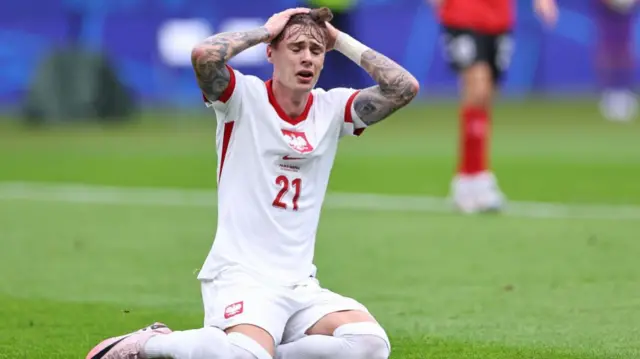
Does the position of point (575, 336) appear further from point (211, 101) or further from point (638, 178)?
point (638, 178)

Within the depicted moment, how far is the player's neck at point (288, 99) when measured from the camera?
21.1 ft

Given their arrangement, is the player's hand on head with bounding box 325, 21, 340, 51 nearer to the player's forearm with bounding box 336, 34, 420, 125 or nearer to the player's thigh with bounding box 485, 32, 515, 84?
the player's forearm with bounding box 336, 34, 420, 125

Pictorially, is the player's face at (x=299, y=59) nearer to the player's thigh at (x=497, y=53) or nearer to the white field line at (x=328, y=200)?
the white field line at (x=328, y=200)

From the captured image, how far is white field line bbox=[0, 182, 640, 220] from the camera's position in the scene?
12.5 metres

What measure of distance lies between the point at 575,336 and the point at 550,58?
62.4 ft

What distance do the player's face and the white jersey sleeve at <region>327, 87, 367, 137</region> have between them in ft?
0.87

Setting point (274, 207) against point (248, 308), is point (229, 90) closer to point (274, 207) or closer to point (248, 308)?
point (274, 207)

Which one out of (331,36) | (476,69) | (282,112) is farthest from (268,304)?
(476,69)

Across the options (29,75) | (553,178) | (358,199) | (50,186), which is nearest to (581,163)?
(553,178)

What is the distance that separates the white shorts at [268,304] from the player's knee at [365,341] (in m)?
0.14

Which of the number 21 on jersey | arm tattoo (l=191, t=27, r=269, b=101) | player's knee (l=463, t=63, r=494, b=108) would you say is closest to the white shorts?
the number 21 on jersey

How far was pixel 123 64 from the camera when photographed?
25.2m

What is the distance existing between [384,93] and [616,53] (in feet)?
62.4

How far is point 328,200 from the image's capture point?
13.8 m
